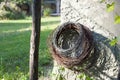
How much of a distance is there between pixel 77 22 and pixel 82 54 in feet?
1.98

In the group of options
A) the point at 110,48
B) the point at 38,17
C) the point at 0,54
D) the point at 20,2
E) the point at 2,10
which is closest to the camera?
the point at 38,17

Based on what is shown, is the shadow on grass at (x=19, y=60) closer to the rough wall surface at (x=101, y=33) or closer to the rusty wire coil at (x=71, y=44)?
the rusty wire coil at (x=71, y=44)

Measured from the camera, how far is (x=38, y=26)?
10.6 feet

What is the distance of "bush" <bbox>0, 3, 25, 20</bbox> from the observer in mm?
23642

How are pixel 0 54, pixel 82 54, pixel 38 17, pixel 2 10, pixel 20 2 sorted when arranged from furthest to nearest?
pixel 20 2 → pixel 2 10 → pixel 0 54 → pixel 82 54 → pixel 38 17

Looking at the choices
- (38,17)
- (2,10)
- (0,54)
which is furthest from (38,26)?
(2,10)

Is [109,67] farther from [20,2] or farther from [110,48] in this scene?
[20,2]

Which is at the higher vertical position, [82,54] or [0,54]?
[82,54]

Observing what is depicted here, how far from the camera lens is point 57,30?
4.57 metres

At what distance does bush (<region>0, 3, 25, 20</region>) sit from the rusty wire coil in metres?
19.1

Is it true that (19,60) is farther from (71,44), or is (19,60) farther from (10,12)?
(10,12)

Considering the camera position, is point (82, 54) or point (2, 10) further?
point (2, 10)

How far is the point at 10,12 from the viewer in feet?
79.0

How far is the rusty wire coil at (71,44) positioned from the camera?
4320mm
